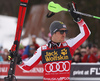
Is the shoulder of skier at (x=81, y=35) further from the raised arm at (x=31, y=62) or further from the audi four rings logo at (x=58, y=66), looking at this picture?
the raised arm at (x=31, y=62)

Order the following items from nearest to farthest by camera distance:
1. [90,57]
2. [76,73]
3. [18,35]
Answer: [18,35], [76,73], [90,57]

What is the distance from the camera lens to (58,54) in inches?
168

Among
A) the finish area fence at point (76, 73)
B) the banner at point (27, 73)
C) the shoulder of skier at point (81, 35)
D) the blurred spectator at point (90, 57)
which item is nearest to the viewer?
the shoulder of skier at point (81, 35)

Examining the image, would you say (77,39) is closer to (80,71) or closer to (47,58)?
(47,58)

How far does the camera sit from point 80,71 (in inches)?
278

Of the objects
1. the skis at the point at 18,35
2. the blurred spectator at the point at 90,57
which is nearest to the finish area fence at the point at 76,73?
the blurred spectator at the point at 90,57

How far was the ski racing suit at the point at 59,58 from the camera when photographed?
13.8 ft

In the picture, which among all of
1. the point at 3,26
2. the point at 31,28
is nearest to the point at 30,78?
the point at 31,28

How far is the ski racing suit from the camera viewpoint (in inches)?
166

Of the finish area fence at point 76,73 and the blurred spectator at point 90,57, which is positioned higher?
the blurred spectator at point 90,57

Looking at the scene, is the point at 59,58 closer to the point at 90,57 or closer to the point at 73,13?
the point at 73,13

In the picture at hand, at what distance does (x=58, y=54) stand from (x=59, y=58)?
0.22 ft

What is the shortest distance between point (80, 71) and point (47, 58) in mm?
2926

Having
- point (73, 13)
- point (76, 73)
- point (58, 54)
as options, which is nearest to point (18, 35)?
point (58, 54)
